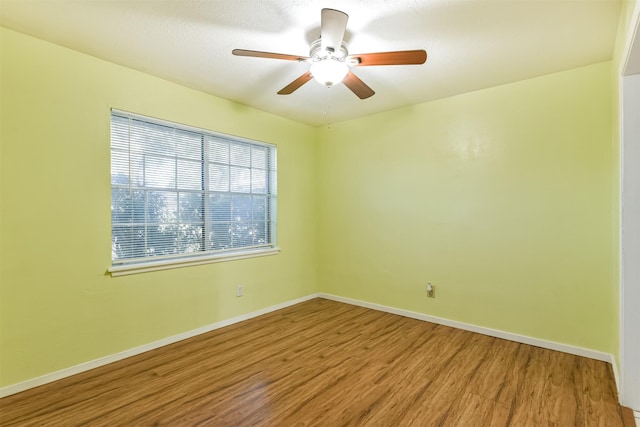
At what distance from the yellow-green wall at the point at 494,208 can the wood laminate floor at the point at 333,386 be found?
1.52 ft

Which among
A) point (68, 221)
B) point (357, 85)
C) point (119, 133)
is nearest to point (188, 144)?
point (119, 133)

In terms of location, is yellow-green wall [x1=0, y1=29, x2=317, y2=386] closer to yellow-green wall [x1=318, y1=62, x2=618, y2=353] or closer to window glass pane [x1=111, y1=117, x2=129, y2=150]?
window glass pane [x1=111, y1=117, x2=129, y2=150]

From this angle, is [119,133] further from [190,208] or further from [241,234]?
[241,234]

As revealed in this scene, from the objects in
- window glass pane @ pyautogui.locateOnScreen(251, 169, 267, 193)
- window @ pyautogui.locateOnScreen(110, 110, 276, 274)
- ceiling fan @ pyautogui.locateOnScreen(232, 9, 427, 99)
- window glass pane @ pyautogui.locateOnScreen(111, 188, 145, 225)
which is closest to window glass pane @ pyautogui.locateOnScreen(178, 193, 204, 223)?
window @ pyautogui.locateOnScreen(110, 110, 276, 274)

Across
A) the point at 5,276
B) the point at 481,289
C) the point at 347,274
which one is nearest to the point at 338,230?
the point at 347,274

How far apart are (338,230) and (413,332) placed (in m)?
1.66

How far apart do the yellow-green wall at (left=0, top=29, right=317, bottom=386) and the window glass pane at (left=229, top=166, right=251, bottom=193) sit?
67cm

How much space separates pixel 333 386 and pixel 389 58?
2.24m

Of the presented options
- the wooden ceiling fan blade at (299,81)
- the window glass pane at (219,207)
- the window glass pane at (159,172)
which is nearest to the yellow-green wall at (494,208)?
the window glass pane at (219,207)

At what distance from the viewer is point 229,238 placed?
3.59 metres

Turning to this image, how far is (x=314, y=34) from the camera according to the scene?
7.17 feet

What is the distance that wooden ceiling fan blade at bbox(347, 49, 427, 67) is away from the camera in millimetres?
1908

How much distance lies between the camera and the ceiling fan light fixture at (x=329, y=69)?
2.03 metres

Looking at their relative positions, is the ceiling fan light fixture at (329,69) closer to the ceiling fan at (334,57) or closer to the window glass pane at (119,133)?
the ceiling fan at (334,57)
